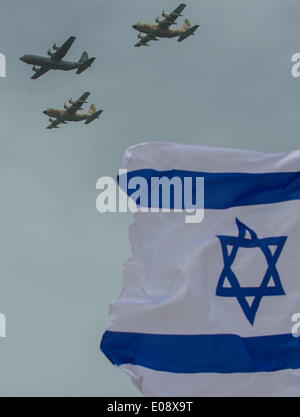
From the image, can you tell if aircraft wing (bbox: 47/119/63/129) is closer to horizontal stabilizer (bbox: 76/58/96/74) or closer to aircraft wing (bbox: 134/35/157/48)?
horizontal stabilizer (bbox: 76/58/96/74)

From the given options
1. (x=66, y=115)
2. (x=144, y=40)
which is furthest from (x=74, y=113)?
(x=144, y=40)

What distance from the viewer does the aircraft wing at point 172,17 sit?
101875mm

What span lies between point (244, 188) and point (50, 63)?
8773 centimetres

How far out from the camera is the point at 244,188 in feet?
59.6

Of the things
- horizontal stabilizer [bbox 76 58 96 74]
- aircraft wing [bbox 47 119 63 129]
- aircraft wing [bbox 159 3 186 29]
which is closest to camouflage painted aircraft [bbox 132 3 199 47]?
aircraft wing [bbox 159 3 186 29]

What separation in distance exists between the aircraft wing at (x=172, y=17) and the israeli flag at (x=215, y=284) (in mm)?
85165

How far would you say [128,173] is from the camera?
18484 millimetres

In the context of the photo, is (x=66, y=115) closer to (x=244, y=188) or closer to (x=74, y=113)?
(x=74, y=113)

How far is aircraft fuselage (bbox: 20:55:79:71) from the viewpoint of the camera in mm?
103438

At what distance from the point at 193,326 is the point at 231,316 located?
0.65 meters

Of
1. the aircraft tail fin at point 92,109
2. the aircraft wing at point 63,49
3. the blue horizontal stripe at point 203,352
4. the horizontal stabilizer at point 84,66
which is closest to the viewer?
the blue horizontal stripe at point 203,352

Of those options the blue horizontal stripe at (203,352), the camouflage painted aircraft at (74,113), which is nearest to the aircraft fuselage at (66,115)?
the camouflage painted aircraft at (74,113)

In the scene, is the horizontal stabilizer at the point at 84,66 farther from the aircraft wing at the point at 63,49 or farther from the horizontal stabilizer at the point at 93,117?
the horizontal stabilizer at the point at 93,117
